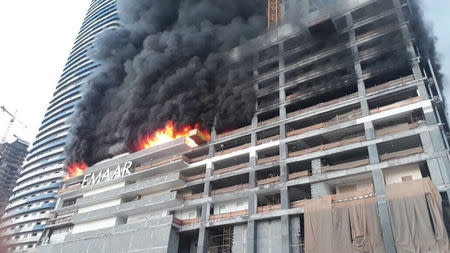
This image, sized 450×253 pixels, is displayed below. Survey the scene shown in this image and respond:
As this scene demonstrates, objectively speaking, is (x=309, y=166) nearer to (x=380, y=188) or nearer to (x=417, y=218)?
(x=380, y=188)

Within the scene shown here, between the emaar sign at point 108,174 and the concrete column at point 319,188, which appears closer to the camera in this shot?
the concrete column at point 319,188

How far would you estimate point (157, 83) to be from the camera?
62.7 m

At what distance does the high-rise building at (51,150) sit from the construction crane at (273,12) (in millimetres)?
60868

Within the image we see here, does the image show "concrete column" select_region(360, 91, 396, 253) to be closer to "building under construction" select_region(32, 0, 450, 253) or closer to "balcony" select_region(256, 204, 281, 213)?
"building under construction" select_region(32, 0, 450, 253)

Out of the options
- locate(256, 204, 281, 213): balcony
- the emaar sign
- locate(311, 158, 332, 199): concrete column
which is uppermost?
the emaar sign

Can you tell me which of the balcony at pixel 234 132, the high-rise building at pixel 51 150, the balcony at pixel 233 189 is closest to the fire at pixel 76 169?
the high-rise building at pixel 51 150

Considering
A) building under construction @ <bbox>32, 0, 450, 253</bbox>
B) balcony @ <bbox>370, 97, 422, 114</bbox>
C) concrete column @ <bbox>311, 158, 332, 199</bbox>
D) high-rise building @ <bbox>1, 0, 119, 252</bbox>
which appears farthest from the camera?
high-rise building @ <bbox>1, 0, 119, 252</bbox>

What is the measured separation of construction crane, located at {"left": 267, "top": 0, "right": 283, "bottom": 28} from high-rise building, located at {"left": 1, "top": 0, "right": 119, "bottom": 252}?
2396 inches

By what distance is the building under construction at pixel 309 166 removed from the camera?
108 ft

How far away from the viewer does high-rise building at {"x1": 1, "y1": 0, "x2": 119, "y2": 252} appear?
94.8 meters

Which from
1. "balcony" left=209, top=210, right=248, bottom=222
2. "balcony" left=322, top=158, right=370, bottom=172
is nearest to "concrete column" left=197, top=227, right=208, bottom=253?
"balcony" left=209, top=210, right=248, bottom=222

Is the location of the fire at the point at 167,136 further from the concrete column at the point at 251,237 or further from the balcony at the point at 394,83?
the balcony at the point at 394,83

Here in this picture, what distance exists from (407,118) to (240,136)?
20.2 meters

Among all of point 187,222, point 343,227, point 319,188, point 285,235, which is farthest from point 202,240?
point 343,227
